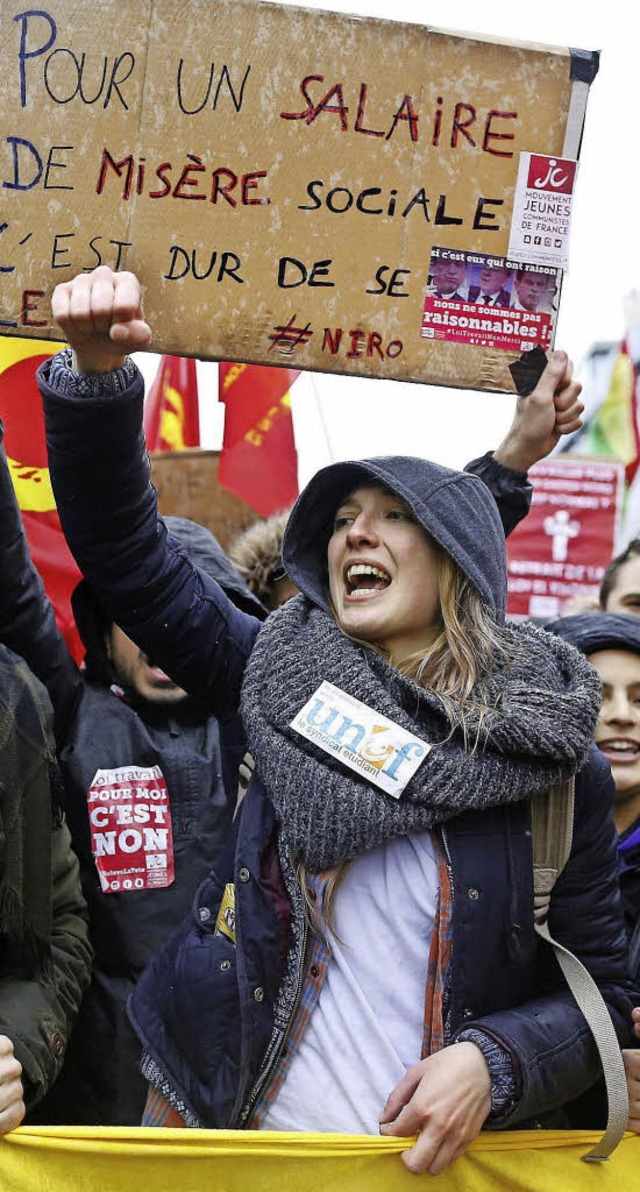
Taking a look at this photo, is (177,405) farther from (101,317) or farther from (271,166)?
(101,317)

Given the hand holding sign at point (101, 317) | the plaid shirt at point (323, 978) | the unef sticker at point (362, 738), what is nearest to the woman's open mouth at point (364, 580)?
the unef sticker at point (362, 738)

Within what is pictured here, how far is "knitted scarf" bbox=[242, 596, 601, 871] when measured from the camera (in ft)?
6.75

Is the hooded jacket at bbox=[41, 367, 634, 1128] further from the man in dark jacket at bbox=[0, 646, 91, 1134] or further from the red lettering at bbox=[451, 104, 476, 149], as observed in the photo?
the red lettering at bbox=[451, 104, 476, 149]

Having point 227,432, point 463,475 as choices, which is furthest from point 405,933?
point 227,432

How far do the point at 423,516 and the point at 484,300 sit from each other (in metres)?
0.37

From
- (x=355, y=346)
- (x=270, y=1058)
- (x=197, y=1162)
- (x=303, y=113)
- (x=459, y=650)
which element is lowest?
(x=197, y=1162)

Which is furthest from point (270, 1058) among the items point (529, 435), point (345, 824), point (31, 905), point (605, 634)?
point (605, 634)

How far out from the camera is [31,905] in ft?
7.36

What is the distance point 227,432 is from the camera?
5.11 meters

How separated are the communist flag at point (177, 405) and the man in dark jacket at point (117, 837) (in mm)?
2743

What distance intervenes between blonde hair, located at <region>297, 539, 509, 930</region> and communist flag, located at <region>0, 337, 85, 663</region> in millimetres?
1673

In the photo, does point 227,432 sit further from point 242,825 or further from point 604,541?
point 242,825

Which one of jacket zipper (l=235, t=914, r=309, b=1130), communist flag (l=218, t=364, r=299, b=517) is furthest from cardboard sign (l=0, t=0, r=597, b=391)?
communist flag (l=218, t=364, r=299, b=517)

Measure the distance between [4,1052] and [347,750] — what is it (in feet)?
2.17
